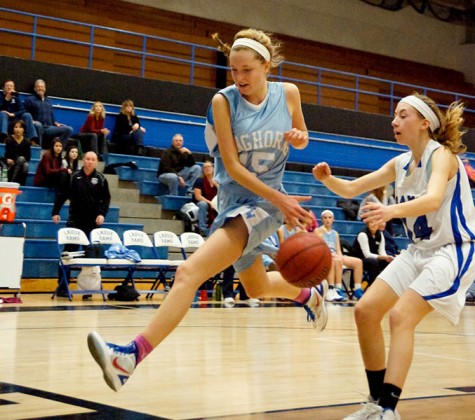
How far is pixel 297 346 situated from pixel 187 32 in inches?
584

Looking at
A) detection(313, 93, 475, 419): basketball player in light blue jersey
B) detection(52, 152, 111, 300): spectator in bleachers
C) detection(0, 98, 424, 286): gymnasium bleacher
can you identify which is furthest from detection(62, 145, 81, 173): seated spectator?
detection(313, 93, 475, 419): basketball player in light blue jersey

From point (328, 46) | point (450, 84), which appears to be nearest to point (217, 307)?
point (328, 46)

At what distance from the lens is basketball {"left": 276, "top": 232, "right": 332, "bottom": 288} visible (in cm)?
420

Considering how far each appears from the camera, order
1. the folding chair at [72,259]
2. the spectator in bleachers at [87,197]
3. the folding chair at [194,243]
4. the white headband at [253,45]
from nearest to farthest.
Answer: the white headband at [253,45] < the folding chair at [72,259] < the spectator in bleachers at [87,197] < the folding chair at [194,243]

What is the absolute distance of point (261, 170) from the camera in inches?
169

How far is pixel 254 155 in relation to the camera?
13.9 feet

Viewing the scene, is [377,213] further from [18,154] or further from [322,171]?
[18,154]

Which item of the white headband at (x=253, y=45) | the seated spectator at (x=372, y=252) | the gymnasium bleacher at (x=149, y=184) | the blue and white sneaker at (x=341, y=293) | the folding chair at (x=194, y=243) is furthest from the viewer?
the seated spectator at (x=372, y=252)

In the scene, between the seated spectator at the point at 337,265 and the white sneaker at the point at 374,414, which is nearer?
the white sneaker at the point at 374,414

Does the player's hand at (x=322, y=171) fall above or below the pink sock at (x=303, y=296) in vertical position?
above

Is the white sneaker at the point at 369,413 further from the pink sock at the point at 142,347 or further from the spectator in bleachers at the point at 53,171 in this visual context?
the spectator in bleachers at the point at 53,171

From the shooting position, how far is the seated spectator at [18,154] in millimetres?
12016

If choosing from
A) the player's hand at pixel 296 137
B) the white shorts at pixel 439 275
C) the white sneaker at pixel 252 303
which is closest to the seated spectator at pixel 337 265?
Result: the white sneaker at pixel 252 303

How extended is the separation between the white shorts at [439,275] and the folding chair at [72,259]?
273 inches
